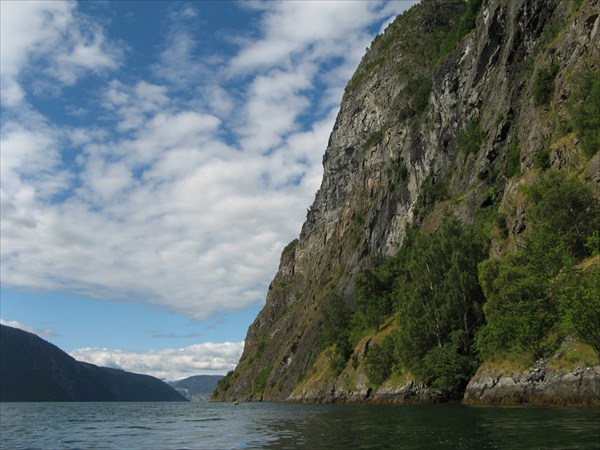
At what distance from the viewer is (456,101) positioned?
10569cm

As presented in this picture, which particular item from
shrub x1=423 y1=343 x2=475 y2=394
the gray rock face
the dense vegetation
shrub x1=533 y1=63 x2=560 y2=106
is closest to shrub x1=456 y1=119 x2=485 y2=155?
shrub x1=533 y1=63 x2=560 y2=106

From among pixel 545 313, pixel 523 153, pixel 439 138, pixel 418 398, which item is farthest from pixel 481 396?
pixel 439 138

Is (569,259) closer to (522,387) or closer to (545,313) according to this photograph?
(545,313)

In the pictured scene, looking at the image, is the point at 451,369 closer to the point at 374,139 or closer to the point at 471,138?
the point at 471,138

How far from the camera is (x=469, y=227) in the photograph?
78812 mm

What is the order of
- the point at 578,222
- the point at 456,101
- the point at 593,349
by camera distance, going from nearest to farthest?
1. the point at 593,349
2. the point at 578,222
3. the point at 456,101

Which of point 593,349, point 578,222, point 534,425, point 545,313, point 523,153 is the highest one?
point 523,153

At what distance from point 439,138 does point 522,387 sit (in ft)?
235

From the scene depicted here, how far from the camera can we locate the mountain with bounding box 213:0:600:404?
4881 centimetres

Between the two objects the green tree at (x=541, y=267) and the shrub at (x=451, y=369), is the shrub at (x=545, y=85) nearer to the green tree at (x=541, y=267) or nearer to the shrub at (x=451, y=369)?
the green tree at (x=541, y=267)

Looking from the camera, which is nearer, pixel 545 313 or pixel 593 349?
pixel 593 349

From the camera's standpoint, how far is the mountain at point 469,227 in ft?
160

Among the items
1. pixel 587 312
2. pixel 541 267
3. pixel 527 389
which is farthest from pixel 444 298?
pixel 587 312

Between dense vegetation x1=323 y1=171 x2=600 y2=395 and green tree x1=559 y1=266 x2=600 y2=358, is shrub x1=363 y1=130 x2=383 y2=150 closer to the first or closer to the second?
dense vegetation x1=323 y1=171 x2=600 y2=395
